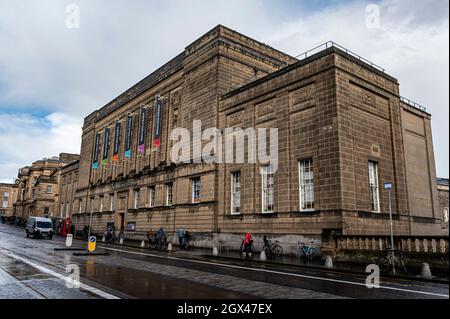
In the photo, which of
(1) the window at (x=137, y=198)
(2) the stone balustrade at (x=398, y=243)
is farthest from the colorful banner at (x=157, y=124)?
(2) the stone balustrade at (x=398, y=243)

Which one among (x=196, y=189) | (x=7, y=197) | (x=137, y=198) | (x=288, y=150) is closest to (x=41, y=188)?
(x=137, y=198)

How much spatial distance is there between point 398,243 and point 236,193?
12.7m

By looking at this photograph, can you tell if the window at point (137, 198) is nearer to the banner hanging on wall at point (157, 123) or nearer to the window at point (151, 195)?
the window at point (151, 195)

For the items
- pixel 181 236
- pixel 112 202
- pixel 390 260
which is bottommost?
pixel 390 260

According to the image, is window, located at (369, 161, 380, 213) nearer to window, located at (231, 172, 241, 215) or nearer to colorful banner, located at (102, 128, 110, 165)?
window, located at (231, 172, 241, 215)

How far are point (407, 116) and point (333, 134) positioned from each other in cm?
1015

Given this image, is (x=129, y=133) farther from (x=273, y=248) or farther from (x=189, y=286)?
(x=189, y=286)

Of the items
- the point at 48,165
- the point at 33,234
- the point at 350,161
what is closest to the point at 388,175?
the point at 350,161

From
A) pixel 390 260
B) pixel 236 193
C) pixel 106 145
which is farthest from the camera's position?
pixel 106 145

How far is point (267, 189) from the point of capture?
2464 cm

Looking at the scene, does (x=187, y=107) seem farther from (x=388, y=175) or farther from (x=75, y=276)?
(x=75, y=276)

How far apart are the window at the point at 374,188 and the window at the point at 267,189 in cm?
620

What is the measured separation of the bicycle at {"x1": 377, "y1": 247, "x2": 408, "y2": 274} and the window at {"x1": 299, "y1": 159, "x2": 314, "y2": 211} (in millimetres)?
5742

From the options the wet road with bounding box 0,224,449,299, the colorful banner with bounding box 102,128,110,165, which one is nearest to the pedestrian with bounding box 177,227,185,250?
the wet road with bounding box 0,224,449,299
